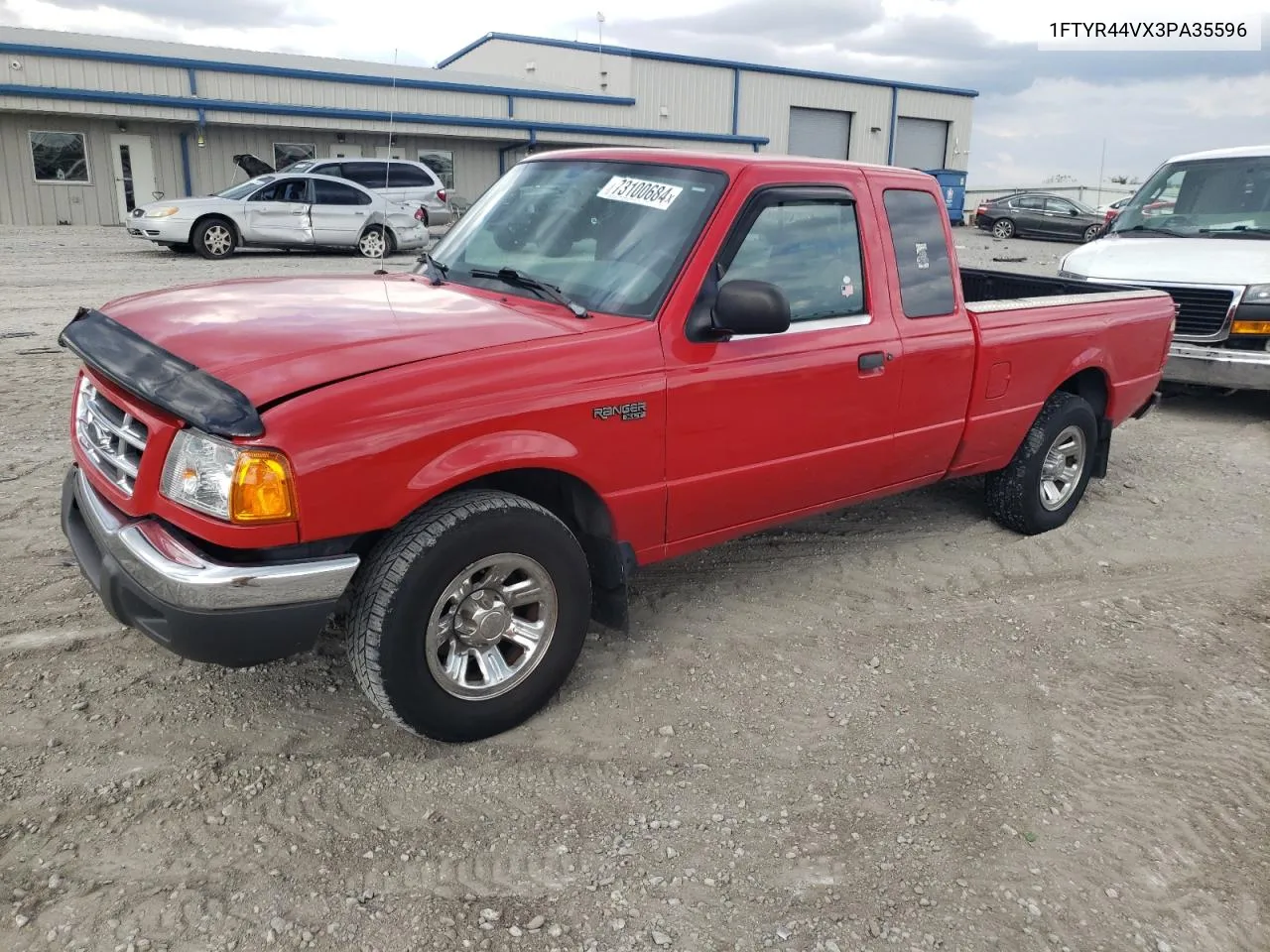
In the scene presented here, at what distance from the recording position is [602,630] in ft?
13.8

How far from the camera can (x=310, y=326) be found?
3.23 meters

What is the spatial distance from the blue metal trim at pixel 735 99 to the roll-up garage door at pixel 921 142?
8.27m

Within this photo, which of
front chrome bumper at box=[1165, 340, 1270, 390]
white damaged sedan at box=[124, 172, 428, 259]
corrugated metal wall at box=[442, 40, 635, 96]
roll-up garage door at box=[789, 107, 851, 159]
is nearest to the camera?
front chrome bumper at box=[1165, 340, 1270, 390]

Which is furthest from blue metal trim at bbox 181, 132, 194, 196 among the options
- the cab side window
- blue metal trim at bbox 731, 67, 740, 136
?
the cab side window

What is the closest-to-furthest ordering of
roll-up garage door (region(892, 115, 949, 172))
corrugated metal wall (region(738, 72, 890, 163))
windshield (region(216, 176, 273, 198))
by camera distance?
1. windshield (region(216, 176, 273, 198))
2. corrugated metal wall (region(738, 72, 890, 163))
3. roll-up garage door (region(892, 115, 949, 172))

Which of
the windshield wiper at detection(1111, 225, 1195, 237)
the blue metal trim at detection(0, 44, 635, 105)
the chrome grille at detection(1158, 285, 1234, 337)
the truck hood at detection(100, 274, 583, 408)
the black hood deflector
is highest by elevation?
the blue metal trim at detection(0, 44, 635, 105)

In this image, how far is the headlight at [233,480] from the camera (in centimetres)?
271

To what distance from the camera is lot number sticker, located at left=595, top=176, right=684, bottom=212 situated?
3820mm

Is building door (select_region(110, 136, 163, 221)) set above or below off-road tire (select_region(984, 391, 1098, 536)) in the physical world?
above

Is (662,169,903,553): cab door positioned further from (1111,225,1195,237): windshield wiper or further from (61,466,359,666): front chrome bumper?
(1111,225,1195,237): windshield wiper

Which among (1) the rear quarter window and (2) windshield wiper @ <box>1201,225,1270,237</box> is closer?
(1) the rear quarter window

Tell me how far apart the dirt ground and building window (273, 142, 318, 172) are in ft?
82.6

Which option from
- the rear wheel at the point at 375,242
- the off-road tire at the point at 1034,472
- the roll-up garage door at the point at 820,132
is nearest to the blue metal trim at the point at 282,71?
the rear wheel at the point at 375,242

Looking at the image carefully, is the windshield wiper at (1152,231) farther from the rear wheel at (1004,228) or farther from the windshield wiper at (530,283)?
the rear wheel at (1004,228)
